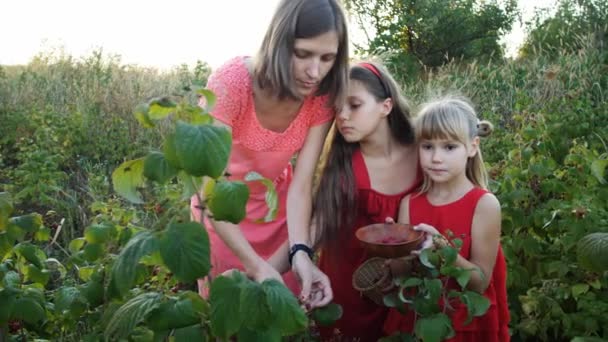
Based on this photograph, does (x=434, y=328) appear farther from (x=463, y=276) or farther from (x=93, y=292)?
(x=93, y=292)

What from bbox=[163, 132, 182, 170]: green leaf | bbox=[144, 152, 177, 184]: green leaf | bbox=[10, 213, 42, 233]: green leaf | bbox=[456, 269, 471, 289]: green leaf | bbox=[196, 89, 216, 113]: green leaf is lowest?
bbox=[456, 269, 471, 289]: green leaf

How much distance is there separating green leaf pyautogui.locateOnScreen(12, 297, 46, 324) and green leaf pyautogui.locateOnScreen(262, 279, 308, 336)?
2.42 ft

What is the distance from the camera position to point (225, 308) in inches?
58.6

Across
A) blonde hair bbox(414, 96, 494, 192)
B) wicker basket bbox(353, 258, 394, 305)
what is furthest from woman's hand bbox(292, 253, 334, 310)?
blonde hair bbox(414, 96, 494, 192)

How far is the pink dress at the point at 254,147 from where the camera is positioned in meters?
2.47

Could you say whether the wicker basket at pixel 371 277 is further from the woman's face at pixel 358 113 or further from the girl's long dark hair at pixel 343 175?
the woman's face at pixel 358 113

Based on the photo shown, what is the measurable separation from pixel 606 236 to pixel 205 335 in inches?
41.1

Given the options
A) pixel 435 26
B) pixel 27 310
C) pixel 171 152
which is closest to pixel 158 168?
pixel 171 152

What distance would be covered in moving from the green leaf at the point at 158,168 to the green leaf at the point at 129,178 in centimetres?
13

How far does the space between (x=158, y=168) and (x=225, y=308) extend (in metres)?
0.31

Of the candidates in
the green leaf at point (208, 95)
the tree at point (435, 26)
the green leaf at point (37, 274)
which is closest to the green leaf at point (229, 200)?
the green leaf at point (208, 95)

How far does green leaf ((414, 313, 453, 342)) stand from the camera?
1861 millimetres

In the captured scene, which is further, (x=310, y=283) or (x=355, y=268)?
(x=355, y=268)

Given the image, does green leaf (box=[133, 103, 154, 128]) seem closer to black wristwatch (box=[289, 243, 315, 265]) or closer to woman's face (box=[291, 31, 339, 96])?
woman's face (box=[291, 31, 339, 96])
